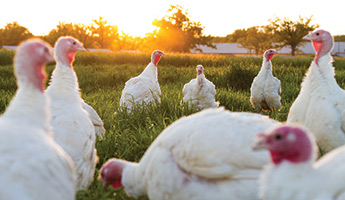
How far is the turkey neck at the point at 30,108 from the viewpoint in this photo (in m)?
1.68

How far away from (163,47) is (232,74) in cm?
4107

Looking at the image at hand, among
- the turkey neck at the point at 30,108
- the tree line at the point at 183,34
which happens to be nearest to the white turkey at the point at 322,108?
the turkey neck at the point at 30,108

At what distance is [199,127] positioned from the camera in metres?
2.03

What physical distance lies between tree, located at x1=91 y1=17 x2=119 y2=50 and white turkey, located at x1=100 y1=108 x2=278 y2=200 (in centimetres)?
A: 7478

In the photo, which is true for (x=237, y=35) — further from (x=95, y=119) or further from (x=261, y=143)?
(x=261, y=143)

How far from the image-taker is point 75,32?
61.9 metres

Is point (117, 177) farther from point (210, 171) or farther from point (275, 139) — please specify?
point (275, 139)

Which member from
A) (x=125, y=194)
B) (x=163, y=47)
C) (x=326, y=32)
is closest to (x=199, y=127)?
(x=125, y=194)

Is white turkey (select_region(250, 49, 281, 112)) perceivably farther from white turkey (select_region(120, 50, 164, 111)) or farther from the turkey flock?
the turkey flock

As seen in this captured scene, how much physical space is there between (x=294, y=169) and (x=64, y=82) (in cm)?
208

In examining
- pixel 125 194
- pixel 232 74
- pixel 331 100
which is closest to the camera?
pixel 125 194

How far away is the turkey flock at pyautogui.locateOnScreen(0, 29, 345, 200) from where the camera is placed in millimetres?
1449

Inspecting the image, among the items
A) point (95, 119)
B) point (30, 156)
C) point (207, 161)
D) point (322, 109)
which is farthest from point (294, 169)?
point (95, 119)

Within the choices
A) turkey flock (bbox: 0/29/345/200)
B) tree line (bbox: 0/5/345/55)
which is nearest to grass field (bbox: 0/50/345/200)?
turkey flock (bbox: 0/29/345/200)
